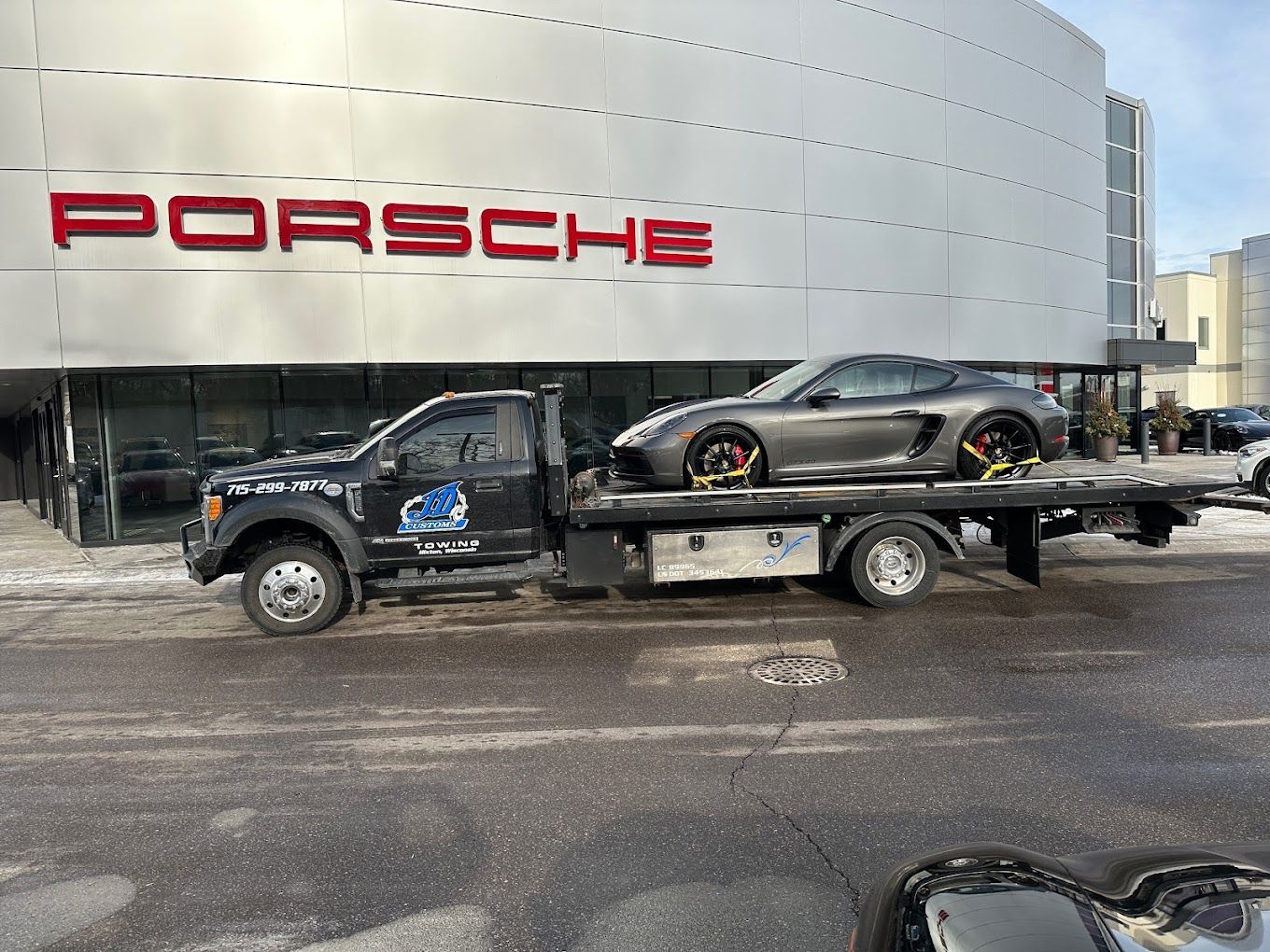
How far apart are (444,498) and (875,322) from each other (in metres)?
13.3

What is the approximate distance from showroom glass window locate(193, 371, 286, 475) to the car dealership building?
0.12 feet

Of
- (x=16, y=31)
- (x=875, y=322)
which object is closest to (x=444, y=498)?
(x=16, y=31)

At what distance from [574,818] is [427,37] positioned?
14115mm

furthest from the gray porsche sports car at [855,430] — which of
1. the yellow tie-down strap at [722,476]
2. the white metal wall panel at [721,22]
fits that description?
the white metal wall panel at [721,22]

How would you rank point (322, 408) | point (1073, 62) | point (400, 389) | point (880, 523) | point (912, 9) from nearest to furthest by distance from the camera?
point (880, 523) < point (322, 408) < point (400, 389) < point (912, 9) < point (1073, 62)

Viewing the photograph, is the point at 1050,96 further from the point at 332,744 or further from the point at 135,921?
the point at 135,921

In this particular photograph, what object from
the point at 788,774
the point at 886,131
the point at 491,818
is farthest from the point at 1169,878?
the point at 886,131

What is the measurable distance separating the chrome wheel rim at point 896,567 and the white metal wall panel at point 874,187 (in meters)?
11.2

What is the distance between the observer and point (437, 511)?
7488 mm

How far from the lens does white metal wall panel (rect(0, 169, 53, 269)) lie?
1287cm

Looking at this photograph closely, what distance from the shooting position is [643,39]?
1575cm

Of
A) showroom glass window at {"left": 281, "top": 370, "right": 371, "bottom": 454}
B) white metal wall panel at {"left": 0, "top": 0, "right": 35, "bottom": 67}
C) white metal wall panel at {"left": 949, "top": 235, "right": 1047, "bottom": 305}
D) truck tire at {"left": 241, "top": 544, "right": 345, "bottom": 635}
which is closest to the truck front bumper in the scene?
truck tire at {"left": 241, "top": 544, "right": 345, "bottom": 635}

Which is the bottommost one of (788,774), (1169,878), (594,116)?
(788,774)

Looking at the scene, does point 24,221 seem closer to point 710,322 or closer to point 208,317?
point 208,317
